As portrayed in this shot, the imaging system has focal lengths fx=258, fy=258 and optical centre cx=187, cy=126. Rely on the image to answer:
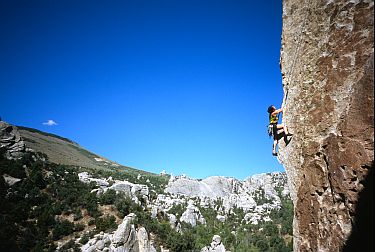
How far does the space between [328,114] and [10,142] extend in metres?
57.2

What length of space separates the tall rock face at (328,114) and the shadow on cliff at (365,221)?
0.14 metres

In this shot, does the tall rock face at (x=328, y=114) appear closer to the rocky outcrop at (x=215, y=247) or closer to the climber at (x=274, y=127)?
the climber at (x=274, y=127)

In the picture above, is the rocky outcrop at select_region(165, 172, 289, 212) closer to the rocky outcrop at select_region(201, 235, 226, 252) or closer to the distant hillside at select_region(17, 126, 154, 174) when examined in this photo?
the distant hillside at select_region(17, 126, 154, 174)

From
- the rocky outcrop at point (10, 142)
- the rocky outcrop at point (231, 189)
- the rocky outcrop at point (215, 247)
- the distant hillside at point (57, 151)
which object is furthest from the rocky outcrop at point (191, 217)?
the distant hillside at point (57, 151)

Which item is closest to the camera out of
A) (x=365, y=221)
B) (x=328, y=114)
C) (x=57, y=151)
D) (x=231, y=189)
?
(x=365, y=221)

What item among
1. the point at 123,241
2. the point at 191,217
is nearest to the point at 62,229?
the point at 123,241

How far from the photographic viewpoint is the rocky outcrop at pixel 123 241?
103 feet

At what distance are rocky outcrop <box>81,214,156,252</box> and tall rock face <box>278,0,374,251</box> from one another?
98.6 feet

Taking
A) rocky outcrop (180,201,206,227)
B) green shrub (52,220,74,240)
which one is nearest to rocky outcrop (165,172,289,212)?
rocky outcrop (180,201,206,227)

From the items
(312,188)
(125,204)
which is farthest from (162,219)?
(312,188)

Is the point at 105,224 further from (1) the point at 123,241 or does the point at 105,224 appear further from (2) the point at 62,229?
(2) the point at 62,229

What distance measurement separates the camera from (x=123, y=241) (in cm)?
3288

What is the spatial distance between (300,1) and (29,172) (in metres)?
49.4

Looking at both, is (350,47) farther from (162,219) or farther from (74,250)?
(162,219)
